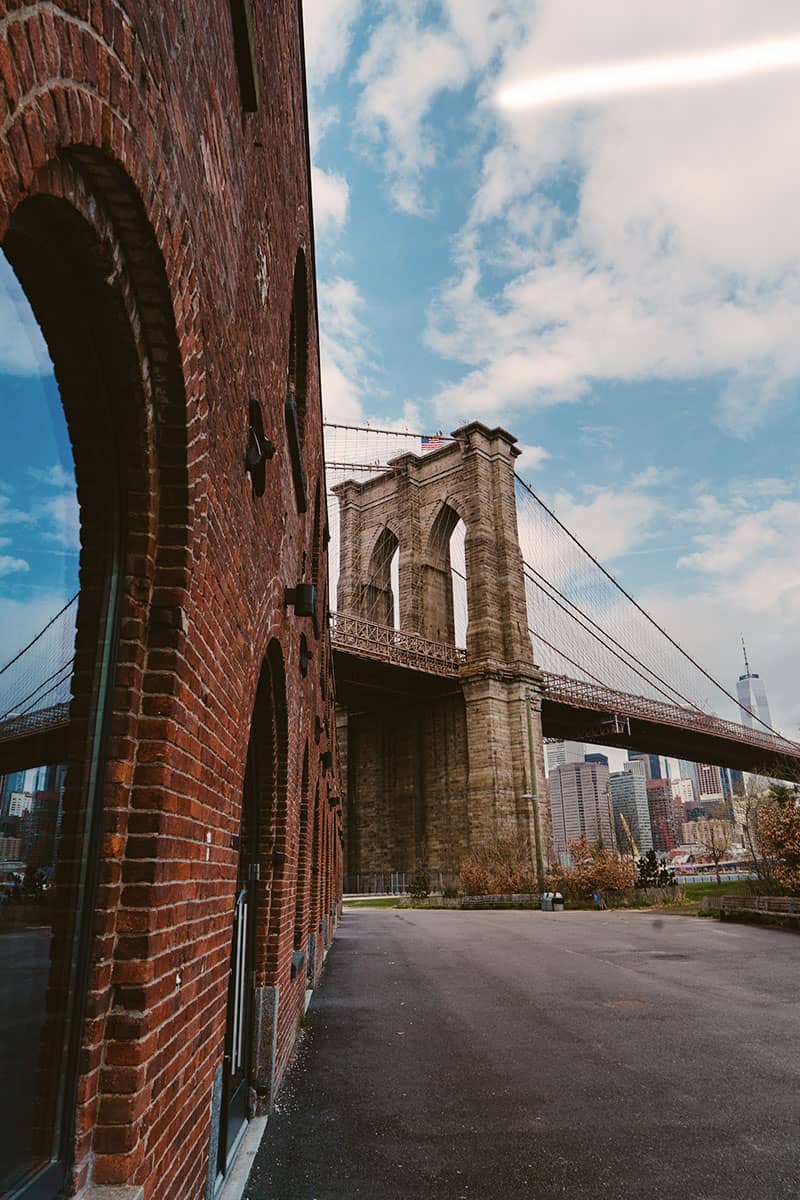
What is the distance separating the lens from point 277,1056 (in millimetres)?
5008

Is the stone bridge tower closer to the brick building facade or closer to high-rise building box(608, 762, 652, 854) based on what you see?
the brick building facade

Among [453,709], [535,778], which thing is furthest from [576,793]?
[535,778]

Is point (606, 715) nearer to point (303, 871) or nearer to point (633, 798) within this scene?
point (303, 871)

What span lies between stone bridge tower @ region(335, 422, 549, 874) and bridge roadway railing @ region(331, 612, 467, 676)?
3.39 feet

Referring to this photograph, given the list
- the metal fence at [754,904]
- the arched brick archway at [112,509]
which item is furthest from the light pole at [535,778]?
the arched brick archway at [112,509]

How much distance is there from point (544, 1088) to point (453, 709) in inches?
1205

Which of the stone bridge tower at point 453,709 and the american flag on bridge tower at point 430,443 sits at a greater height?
the american flag on bridge tower at point 430,443

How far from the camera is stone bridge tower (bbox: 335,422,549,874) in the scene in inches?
1324

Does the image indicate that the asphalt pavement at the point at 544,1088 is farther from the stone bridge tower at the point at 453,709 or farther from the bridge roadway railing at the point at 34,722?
the stone bridge tower at the point at 453,709

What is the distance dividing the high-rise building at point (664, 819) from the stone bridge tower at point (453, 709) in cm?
10632

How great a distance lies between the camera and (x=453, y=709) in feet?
117

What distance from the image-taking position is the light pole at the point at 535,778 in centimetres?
3153

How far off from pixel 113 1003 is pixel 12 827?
63cm

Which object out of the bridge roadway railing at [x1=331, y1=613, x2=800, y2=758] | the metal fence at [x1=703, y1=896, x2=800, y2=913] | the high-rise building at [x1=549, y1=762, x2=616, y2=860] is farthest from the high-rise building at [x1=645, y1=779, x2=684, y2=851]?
the metal fence at [x1=703, y1=896, x2=800, y2=913]
